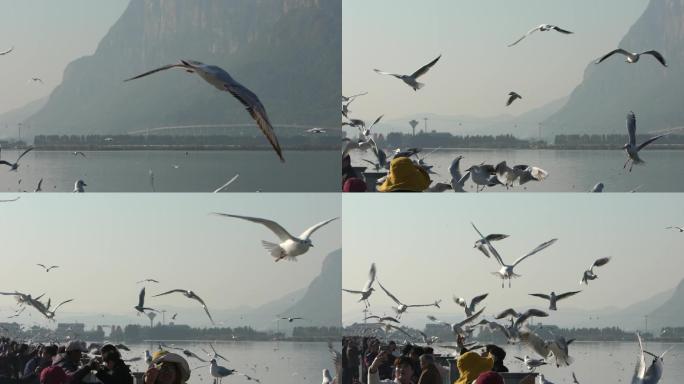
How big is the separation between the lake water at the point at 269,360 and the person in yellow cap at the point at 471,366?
21.2m

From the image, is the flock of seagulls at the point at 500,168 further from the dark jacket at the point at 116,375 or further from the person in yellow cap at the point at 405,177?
the dark jacket at the point at 116,375

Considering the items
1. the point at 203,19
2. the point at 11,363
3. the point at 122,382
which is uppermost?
the point at 203,19

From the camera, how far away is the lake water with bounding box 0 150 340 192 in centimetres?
4534

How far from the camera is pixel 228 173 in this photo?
167ft

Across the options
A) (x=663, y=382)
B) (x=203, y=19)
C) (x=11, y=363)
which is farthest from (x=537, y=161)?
(x=11, y=363)

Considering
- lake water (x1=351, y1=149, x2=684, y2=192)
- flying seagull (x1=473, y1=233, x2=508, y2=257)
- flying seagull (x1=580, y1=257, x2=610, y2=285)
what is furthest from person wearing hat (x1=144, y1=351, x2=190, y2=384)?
lake water (x1=351, y1=149, x2=684, y2=192)

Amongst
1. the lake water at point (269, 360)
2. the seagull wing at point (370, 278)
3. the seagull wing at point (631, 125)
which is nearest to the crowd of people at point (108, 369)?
the seagull wing at point (631, 125)

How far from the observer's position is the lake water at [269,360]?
3036 centimetres

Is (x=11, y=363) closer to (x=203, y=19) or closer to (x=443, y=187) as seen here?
(x=443, y=187)

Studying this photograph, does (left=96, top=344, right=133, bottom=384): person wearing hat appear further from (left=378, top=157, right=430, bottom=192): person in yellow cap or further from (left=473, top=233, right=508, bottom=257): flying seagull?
(left=473, top=233, right=508, bottom=257): flying seagull

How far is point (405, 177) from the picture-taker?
8477 mm

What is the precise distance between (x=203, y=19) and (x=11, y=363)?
6188cm

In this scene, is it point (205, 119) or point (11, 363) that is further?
point (205, 119)

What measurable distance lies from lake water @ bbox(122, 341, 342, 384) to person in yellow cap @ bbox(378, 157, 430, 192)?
18.6m
